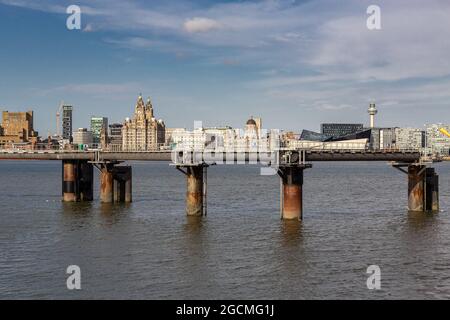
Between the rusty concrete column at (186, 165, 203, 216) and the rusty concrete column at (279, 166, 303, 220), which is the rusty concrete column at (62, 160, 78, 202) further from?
the rusty concrete column at (279, 166, 303, 220)

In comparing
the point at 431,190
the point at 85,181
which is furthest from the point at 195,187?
the point at 431,190

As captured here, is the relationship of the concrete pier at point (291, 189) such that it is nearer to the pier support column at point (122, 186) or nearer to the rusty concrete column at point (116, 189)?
the pier support column at point (122, 186)

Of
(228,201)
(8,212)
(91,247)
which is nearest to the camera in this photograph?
(91,247)

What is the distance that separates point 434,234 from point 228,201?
1590 inches

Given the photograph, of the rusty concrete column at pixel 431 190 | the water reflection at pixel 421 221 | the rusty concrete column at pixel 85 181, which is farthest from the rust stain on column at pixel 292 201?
the rusty concrete column at pixel 85 181

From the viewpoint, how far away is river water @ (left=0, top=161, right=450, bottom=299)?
117 ft

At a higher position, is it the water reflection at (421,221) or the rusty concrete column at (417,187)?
the rusty concrete column at (417,187)

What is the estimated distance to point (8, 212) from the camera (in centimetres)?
7506

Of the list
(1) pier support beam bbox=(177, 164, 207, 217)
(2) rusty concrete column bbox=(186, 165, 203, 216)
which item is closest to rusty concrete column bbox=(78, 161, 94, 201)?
(1) pier support beam bbox=(177, 164, 207, 217)

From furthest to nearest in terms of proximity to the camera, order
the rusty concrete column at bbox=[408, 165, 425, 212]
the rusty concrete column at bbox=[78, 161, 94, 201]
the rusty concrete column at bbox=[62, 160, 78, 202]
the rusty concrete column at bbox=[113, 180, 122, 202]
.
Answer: the rusty concrete column at bbox=[78, 161, 94, 201], the rusty concrete column at bbox=[62, 160, 78, 202], the rusty concrete column at bbox=[113, 180, 122, 202], the rusty concrete column at bbox=[408, 165, 425, 212]

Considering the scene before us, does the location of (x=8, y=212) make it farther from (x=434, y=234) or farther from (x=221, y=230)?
(x=434, y=234)

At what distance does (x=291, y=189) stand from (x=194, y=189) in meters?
10.8

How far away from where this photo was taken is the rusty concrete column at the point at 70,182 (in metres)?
83.5
